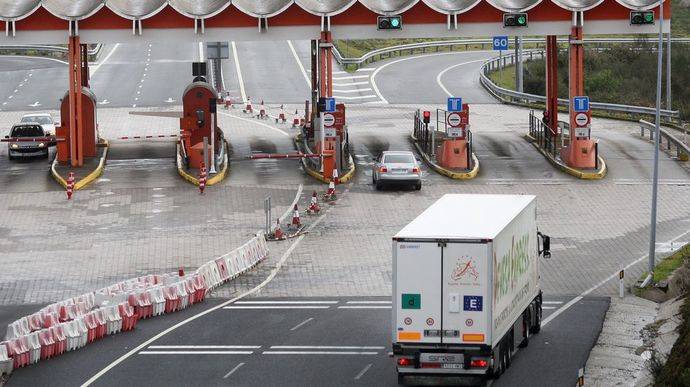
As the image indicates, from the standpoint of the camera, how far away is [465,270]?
25.7m

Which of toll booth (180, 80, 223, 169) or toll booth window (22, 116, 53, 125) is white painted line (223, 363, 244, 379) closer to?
toll booth (180, 80, 223, 169)

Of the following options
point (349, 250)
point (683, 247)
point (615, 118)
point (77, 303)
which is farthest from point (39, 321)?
point (615, 118)

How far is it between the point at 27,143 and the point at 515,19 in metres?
18.2

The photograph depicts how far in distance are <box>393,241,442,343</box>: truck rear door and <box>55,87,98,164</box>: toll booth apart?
2968 centimetres

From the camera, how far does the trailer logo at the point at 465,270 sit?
25.6 meters

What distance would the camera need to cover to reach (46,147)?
56312 mm

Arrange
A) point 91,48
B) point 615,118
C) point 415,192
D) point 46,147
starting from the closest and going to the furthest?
point 415,192, point 46,147, point 615,118, point 91,48

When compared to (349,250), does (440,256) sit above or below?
above

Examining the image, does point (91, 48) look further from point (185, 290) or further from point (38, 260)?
point (185, 290)

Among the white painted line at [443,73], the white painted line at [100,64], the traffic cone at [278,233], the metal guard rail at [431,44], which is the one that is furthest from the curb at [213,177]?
the metal guard rail at [431,44]

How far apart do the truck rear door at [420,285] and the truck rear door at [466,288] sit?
135 mm

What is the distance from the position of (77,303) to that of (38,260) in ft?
26.2

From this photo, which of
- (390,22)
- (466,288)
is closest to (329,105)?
(390,22)

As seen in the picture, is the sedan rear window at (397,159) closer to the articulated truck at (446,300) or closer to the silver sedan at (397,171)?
the silver sedan at (397,171)
